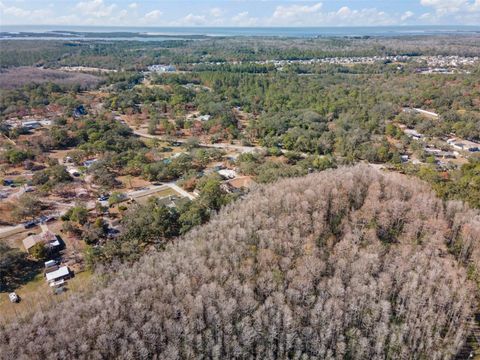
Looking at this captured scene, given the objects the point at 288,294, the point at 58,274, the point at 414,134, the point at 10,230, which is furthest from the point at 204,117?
the point at 288,294

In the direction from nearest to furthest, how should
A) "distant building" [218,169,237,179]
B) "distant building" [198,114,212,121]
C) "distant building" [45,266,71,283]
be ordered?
"distant building" [45,266,71,283], "distant building" [218,169,237,179], "distant building" [198,114,212,121]

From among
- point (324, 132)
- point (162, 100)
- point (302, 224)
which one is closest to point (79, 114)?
point (162, 100)

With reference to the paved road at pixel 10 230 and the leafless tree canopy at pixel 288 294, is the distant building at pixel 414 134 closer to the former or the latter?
the leafless tree canopy at pixel 288 294

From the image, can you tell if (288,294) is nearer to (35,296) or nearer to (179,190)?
(35,296)

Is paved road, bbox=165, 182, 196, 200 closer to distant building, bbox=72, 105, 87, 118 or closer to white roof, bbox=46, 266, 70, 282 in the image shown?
white roof, bbox=46, 266, 70, 282

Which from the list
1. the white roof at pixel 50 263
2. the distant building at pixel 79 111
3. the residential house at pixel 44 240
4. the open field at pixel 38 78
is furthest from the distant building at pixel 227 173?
the open field at pixel 38 78

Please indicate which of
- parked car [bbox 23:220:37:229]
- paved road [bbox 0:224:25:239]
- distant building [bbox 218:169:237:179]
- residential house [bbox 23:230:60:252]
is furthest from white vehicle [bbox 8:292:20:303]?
distant building [bbox 218:169:237:179]

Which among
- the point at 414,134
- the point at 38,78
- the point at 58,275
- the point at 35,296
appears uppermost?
the point at 38,78
